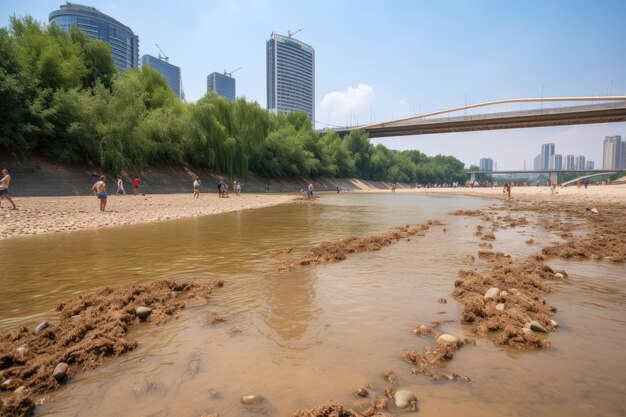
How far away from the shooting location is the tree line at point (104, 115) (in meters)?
31.3

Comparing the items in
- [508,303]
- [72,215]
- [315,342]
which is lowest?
[315,342]

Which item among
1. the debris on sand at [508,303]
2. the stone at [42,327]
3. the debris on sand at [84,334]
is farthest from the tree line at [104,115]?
the debris on sand at [508,303]

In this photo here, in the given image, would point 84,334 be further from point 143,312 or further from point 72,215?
point 72,215

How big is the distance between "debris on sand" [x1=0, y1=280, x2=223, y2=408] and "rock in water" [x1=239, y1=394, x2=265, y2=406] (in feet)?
6.80

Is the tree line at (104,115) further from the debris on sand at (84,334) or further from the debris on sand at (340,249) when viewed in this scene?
the debris on sand at (84,334)

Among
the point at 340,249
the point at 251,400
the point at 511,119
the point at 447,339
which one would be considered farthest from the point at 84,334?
the point at 511,119

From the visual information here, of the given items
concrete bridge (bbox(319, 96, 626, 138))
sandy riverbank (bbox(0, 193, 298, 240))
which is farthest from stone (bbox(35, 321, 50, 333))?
concrete bridge (bbox(319, 96, 626, 138))

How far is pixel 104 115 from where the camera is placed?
116ft

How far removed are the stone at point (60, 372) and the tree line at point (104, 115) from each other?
35885mm

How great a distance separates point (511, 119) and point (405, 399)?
108417 millimetres

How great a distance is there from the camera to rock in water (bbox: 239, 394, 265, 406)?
3.12 metres

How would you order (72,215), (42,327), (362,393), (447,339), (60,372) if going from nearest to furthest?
(362,393) → (60,372) → (447,339) → (42,327) → (72,215)

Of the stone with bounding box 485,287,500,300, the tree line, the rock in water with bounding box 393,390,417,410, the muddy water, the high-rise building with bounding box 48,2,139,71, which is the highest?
the high-rise building with bounding box 48,2,139,71

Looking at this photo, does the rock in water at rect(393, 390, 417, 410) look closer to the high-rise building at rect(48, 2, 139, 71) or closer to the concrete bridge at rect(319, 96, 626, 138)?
the concrete bridge at rect(319, 96, 626, 138)
